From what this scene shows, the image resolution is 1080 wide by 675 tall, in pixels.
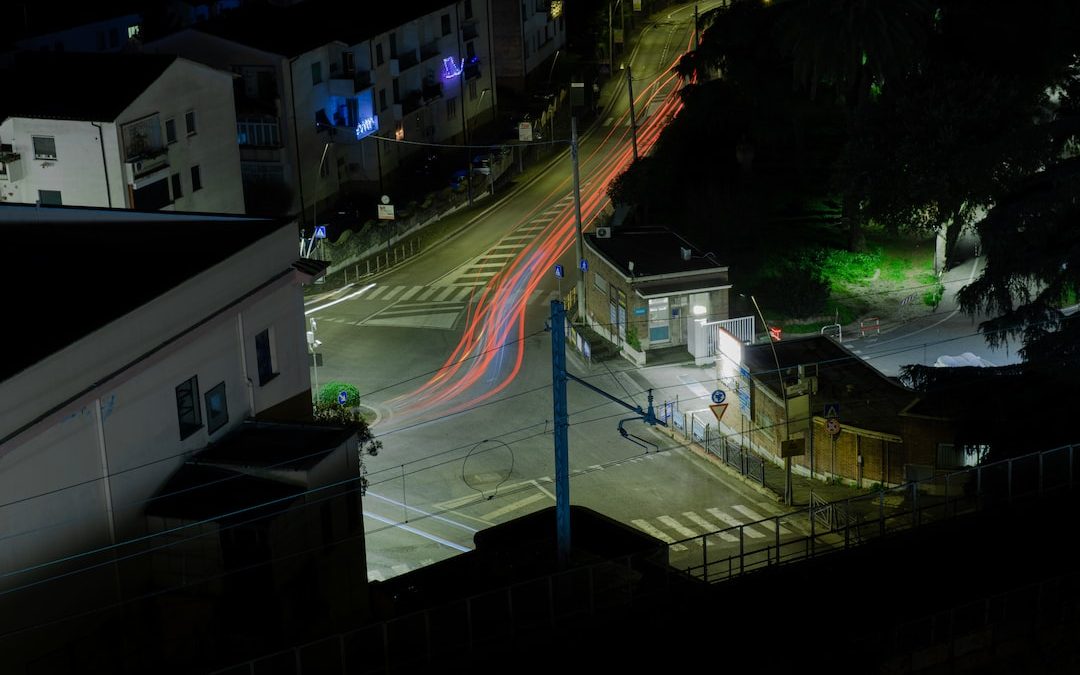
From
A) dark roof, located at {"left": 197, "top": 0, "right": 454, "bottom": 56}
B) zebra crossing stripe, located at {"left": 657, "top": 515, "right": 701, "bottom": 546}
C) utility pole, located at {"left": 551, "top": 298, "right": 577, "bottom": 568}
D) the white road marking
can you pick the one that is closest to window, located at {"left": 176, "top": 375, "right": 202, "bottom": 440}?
utility pole, located at {"left": 551, "top": 298, "right": 577, "bottom": 568}

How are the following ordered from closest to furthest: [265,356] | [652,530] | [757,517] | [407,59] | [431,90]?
[265,356] → [652,530] → [757,517] → [407,59] → [431,90]

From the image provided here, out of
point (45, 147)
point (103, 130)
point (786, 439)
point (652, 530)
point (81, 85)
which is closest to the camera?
point (652, 530)

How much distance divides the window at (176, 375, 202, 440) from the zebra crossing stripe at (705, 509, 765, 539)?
1600 centimetres

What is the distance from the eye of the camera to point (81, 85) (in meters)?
56.1

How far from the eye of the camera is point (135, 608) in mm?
28797

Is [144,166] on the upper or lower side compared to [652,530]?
upper

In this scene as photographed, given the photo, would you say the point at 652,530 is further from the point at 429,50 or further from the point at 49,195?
the point at 429,50

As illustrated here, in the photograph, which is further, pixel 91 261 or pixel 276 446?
pixel 91 261

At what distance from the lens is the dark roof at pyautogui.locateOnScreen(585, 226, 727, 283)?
51906 mm

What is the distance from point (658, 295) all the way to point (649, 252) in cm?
305

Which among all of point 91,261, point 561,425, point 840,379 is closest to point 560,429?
point 561,425

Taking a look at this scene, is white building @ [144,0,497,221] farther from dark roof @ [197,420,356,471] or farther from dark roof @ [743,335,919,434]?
dark roof @ [197,420,356,471]

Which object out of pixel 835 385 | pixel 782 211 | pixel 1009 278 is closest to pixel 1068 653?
pixel 1009 278

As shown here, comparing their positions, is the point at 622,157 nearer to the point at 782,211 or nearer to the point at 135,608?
the point at 782,211
